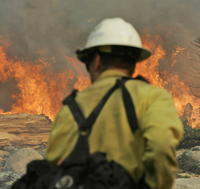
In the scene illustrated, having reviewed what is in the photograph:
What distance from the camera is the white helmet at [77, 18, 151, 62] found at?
2496 millimetres

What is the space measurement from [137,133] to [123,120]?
0.30ft

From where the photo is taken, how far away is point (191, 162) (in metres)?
14.8

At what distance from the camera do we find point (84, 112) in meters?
2.34

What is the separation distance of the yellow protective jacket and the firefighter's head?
0.40 ft

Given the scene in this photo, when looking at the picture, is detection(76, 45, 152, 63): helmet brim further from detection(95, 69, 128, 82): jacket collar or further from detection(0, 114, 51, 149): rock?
detection(0, 114, 51, 149): rock

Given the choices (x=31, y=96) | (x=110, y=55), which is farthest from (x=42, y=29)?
(x=110, y=55)

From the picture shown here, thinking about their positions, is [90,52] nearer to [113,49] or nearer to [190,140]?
[113,49]

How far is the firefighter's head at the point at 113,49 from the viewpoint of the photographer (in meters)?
2.49

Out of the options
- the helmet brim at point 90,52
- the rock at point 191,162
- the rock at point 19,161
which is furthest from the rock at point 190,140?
the helmet brim at point 90,52

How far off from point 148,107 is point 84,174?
0.44 metres

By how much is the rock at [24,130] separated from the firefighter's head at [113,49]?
17.7m

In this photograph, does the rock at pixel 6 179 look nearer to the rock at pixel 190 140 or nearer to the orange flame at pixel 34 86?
the rock at pixel 190 140

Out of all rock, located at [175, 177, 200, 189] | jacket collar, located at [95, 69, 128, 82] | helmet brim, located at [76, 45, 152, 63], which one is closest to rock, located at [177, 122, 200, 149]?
rock, located at [175, 177, 200, 189]

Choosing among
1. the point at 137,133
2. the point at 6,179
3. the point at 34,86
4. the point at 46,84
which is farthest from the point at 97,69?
the point at 46,84
